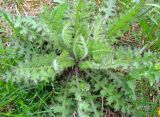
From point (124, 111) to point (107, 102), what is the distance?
0.12 m

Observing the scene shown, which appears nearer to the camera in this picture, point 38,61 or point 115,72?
point 38,61

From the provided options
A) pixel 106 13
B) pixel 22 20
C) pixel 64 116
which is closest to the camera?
pixel 64 116

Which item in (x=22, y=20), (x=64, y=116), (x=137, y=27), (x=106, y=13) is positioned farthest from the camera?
(x=137, y=27)

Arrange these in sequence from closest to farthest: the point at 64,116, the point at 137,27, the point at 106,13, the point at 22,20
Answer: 1. the point at 64,116
2. the point at 22,20
3. the point at 106,13
4. the point at 137,27

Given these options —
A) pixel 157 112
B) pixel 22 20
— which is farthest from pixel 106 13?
pixel 157 112

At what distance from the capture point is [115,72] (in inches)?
93.4

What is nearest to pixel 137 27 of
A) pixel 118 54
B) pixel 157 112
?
pixel 118 54

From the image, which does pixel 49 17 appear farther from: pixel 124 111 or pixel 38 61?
pixel 124 111

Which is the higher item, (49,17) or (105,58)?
(49,17)

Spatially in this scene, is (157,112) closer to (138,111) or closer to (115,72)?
(138,111)

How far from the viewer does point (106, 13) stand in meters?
2.46

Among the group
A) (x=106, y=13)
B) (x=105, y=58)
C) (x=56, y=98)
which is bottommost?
(x=56, y=98)

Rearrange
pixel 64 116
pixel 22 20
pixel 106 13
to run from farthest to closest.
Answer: pixel 106 13 → pixel 22 20 → pixel 64 116

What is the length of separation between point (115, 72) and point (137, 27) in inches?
19.6
